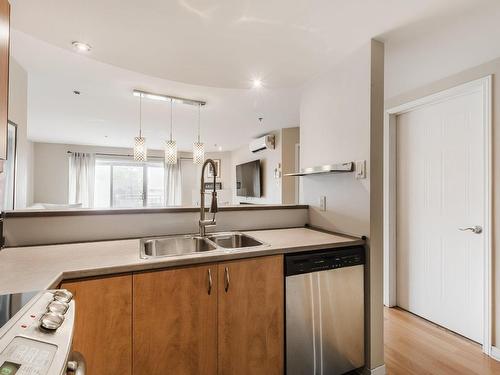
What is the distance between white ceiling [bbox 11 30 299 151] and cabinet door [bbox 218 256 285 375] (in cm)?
198

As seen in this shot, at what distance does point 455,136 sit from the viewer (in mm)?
2156

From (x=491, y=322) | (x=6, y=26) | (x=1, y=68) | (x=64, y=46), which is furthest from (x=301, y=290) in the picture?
(x=64, y=46)

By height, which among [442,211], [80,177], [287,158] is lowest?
[442,211]

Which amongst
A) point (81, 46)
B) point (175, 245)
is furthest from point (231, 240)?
point (81, 46)

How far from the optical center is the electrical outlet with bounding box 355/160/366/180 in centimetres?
169

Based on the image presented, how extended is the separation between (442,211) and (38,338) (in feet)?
9.18

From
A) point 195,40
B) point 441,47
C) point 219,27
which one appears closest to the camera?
point 219,27

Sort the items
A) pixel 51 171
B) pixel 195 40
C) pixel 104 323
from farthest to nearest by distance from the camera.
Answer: pixel 51 171 → pixel 195 40 → pixel 104 323

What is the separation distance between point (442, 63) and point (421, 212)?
1313mm

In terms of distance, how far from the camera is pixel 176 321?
1240 millimetres

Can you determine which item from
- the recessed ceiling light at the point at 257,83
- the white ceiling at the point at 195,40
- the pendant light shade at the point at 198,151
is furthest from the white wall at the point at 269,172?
the recessed ceiling light at the point at 257,83

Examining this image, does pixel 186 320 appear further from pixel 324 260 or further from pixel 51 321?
pixel 324 260

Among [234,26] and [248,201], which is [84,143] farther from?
[234,26]

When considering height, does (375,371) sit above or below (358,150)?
below
